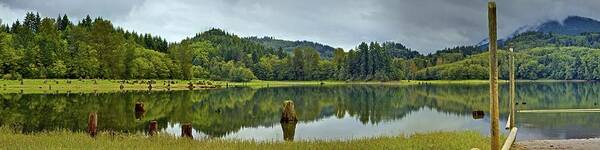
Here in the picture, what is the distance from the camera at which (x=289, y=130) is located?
35.3 m

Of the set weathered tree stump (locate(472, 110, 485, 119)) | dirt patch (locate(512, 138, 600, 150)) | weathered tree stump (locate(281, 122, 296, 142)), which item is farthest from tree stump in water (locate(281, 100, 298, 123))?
dirt patch (locate(512, 138, 600, 150))

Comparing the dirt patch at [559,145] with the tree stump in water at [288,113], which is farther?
the tree stump in water at [288,113]

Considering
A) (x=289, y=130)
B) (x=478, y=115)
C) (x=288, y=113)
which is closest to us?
(x=289, y=130)

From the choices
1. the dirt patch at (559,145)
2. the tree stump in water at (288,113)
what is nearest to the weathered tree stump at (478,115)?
the tree stump in water at (288,113)

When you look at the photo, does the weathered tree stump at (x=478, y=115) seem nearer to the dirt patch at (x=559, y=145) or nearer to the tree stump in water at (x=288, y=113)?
the tree stump in water at (x=288, y=113)

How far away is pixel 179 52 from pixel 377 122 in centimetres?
13040

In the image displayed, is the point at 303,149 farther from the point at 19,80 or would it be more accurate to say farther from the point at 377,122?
the point at 19,80

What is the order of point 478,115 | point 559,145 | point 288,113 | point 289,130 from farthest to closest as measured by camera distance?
point 478,115
point 288,113
point 289,130
point 559,145

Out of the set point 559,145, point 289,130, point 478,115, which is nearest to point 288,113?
point 289,130

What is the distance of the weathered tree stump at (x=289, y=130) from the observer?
1230 inches

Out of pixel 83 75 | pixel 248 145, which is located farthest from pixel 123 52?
pixel 248 145

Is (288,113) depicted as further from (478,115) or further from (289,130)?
(478,115)

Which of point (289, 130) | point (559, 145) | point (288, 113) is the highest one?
point (559, 145)

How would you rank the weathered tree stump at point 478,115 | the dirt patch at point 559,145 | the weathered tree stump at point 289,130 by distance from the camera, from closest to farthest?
1. the dirt patch at point 559,145
2. the weathered tree stump at point 289,130
3. the weathered tree stump at point 478,115
